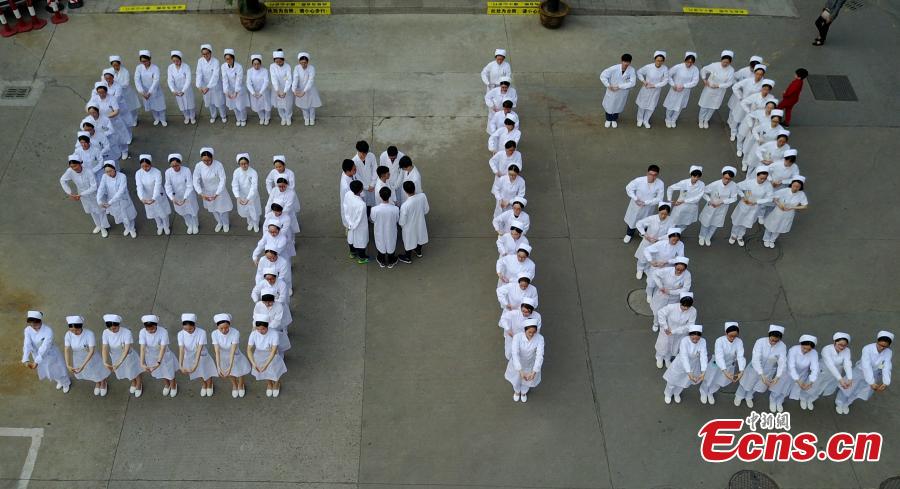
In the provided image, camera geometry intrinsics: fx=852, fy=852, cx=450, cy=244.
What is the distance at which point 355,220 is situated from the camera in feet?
40.3

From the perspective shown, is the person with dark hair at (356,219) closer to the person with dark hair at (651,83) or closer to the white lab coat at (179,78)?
the white lab coat at (179,78)

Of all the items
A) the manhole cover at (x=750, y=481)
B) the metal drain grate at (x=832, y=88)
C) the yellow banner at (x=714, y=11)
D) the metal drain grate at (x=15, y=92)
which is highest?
the metal drain grate at (x=15, y=92)

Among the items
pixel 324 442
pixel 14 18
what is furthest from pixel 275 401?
pixel 14 18

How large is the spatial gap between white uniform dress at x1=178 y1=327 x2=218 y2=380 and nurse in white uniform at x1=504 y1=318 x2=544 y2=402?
3866 mm

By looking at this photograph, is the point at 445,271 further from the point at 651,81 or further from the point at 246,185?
the point at 651,81

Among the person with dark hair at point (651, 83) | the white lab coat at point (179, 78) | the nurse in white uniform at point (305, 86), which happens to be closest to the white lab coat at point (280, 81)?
the nurse in white uniform at point (305, 86)

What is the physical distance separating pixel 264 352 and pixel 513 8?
34.3ft

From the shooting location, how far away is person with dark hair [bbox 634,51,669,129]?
48.3 feet

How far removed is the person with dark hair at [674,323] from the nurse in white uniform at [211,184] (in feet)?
21.8

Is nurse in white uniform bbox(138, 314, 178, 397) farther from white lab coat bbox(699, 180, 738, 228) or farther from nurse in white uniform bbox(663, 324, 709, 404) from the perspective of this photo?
white lab coat bbox(699, 180, 738, 228)

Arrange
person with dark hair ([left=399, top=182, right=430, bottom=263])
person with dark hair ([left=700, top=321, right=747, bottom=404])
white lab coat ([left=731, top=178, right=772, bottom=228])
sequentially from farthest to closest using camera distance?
1. white lab coat ([left=731, top=178, right=772, bottom=228])
2. person with dark hair ([left=399, top=182, right=430, bottom=263])
3. person with dark hair ([left=700, top=321, right=747, bottom=404])

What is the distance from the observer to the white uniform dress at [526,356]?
1071 cm

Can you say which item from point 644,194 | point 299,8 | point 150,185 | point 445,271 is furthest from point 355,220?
point 299,8

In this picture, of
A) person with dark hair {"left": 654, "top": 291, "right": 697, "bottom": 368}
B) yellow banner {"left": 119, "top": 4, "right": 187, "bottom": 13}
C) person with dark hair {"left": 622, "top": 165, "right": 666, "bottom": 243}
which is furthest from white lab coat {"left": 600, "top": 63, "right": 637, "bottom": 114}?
yellow banner {"left": 119, "top": 4, "right": 187, "bottom": 13}
